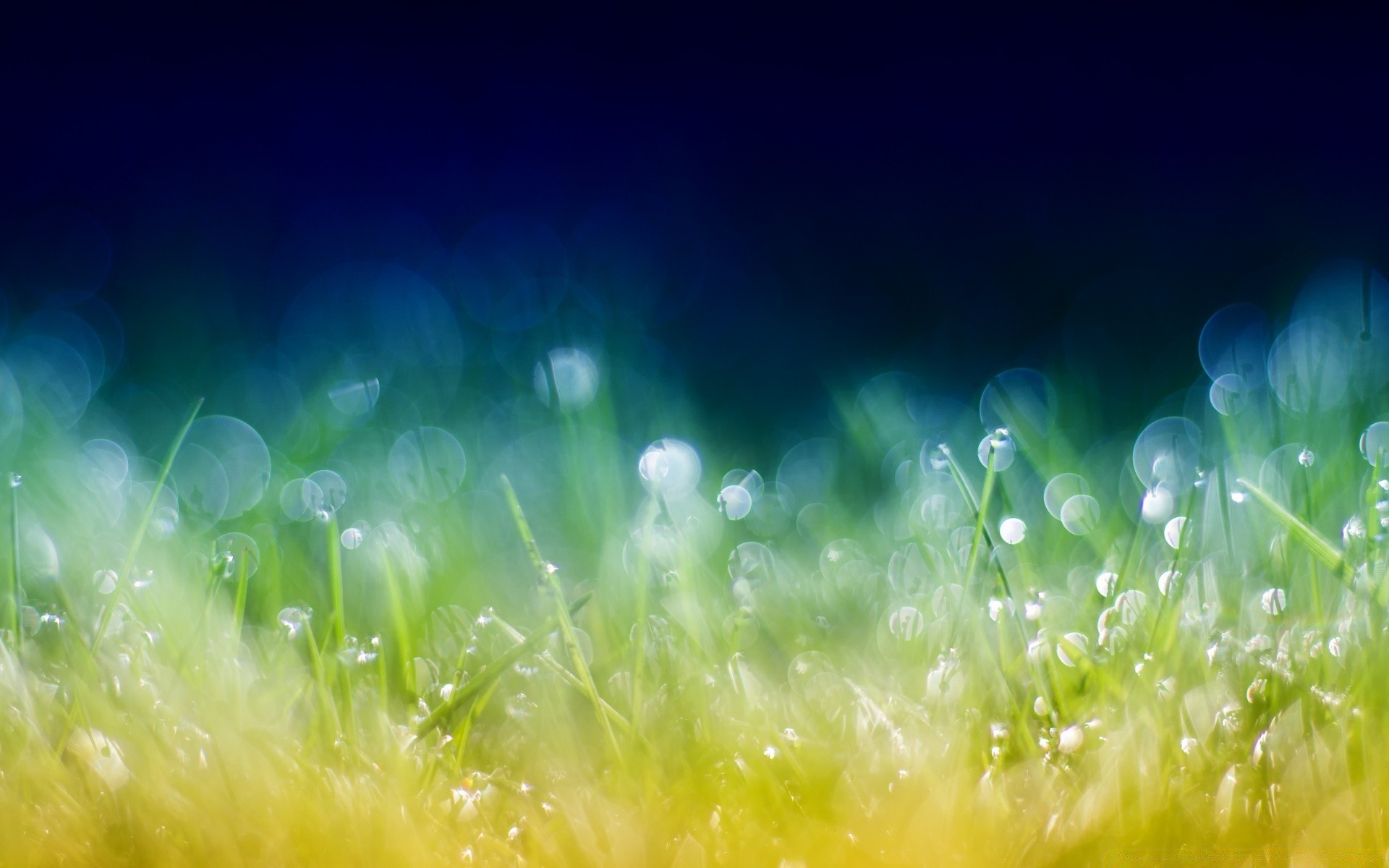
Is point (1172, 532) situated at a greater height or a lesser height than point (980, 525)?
greater

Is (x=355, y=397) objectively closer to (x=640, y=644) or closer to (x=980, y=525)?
(x=640, y=644)

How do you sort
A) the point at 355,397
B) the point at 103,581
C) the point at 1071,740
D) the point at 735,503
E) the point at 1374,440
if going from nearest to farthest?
the point at 1071,740 → the point at 103,581 → the point at 1374,440 → the point at 735,503 → the point at 355,397

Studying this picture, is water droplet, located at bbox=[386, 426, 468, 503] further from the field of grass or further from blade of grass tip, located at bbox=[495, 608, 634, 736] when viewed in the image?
blade of grass tip, located at bbox=[495, 608, 634, 736]

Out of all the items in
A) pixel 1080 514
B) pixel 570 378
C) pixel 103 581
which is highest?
pixel 570 378

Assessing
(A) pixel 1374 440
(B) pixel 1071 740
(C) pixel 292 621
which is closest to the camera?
(B) pixel 1071 740

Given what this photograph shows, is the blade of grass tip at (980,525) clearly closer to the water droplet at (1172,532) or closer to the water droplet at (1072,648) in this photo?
the water droplet at (1072,648)

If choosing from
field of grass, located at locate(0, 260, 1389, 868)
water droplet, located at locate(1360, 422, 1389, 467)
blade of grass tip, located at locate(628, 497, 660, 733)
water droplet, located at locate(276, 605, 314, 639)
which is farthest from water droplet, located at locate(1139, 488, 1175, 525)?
water droplet, located at locate(276, 605, 314, 639)

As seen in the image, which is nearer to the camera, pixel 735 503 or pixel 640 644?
pixel 640 644

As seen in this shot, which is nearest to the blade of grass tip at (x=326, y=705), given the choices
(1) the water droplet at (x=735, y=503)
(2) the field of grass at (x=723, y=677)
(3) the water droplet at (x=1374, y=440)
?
(2) the field of grass at (x=723, y=677)

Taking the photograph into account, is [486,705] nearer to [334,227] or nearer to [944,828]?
[944,828]

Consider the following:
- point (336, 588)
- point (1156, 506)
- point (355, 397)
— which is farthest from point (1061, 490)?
point (355, 397)
